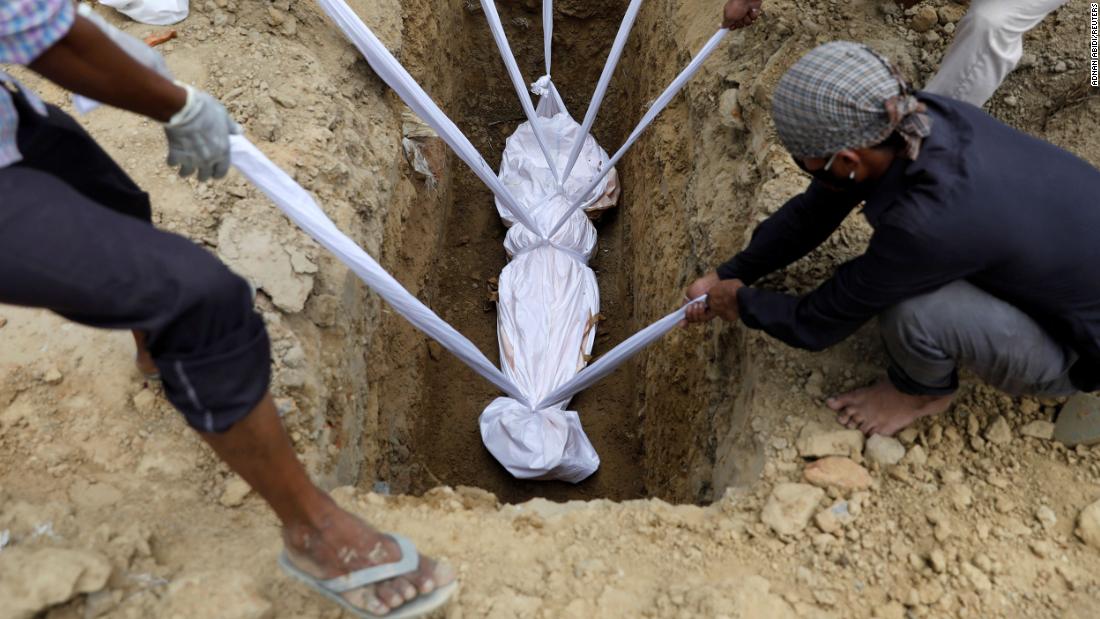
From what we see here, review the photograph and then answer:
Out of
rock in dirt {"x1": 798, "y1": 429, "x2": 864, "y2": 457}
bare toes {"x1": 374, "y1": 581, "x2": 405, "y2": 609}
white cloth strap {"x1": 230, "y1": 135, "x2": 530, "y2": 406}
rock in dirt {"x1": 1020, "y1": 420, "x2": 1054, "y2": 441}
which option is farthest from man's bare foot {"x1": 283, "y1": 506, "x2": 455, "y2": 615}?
rock in dirt {"x1": 1020, "y1": 420, "x2": 1054, "y2": 441}

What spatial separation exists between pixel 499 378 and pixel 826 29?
210 centimetres

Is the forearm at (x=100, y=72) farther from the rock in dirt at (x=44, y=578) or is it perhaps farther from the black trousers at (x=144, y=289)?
the rock in dirt at (x=44, y=578)

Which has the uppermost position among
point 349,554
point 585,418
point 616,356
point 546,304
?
point 349,554

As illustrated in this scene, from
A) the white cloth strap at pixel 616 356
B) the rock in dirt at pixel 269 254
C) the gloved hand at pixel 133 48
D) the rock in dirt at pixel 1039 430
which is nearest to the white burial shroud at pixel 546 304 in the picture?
the white cloth strap at pixel 616 356

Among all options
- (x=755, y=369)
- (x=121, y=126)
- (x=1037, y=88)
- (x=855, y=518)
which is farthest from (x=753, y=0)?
(x=121, y=126)

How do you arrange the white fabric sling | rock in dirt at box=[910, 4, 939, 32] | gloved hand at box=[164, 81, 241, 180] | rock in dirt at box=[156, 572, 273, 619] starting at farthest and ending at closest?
rock in dirt at box=[910, 4, 939, 32], the white fabric sling, rock in dirt at box=[156, 572, 273, 619], gloved hand at box=[164, 81, 241, 180]

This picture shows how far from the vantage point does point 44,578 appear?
63.9 inches

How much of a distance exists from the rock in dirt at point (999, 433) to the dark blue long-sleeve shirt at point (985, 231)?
28cm

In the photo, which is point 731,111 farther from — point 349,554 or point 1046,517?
point 349,554

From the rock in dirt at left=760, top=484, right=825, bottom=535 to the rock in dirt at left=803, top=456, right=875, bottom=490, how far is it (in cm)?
4

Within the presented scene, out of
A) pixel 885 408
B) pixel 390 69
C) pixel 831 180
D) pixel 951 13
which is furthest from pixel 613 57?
pixel 885 408

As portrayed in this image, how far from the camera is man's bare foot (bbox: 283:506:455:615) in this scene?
160cm

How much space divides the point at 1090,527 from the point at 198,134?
2.53m

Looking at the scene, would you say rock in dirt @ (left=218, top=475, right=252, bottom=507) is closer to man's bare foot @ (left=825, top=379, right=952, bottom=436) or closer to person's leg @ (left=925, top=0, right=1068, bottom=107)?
man's bare foot @ (left=825, top=379, right=952, bottom=436)
